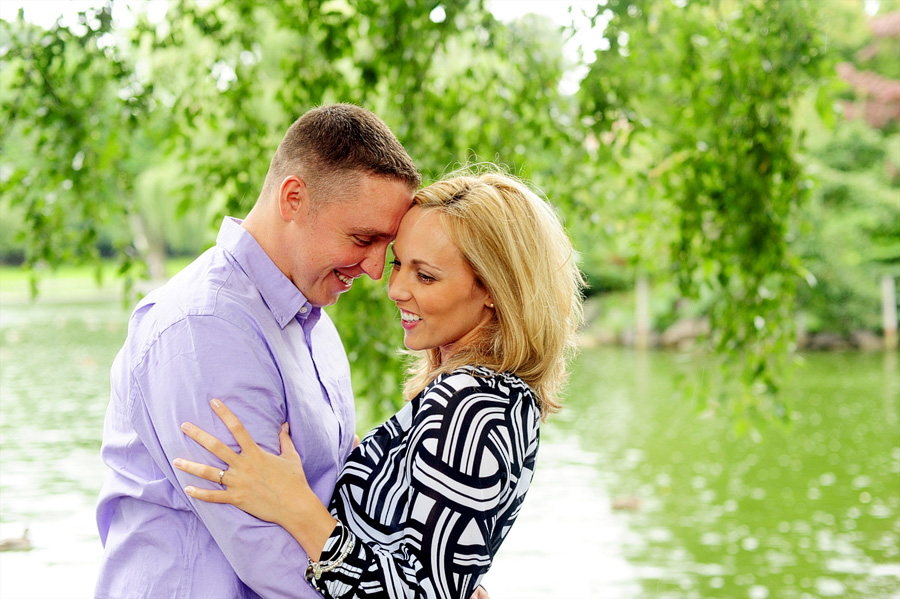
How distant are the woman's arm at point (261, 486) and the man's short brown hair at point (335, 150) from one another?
54 centimetres

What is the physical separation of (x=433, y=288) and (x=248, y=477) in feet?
1.81

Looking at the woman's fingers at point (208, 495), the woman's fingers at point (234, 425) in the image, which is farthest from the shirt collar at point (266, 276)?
the woman's fingers at point (208, 495)

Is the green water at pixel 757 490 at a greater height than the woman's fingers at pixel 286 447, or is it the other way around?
the woman's fingers at pixel 286 447

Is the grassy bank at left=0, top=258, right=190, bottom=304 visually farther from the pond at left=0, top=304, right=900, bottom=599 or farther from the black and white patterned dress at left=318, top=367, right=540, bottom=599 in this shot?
the black and white patterned dress at left=318, top=367, right=540, bottom=599

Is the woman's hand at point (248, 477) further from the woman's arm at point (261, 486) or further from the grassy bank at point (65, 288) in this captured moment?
the grassy bank at point (65, 288)

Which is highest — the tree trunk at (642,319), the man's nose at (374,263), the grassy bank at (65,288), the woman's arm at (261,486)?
the man's nose at (374,263)

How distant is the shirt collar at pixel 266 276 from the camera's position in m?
1.87

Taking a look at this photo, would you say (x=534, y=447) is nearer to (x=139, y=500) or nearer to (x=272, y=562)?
(x=272, y=562)

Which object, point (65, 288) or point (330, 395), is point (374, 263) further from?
point (65, 288)

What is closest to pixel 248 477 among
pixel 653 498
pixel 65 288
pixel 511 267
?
pixel 511 267

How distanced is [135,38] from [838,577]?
5.93 m

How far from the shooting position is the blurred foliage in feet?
14.8

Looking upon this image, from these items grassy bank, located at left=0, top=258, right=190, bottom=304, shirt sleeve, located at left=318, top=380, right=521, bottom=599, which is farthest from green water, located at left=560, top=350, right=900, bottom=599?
grassy bank, located at left=0, top=258, right=190, bottom=304

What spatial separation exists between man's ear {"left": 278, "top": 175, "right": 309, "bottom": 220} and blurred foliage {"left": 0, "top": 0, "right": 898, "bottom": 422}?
8.09 feet
